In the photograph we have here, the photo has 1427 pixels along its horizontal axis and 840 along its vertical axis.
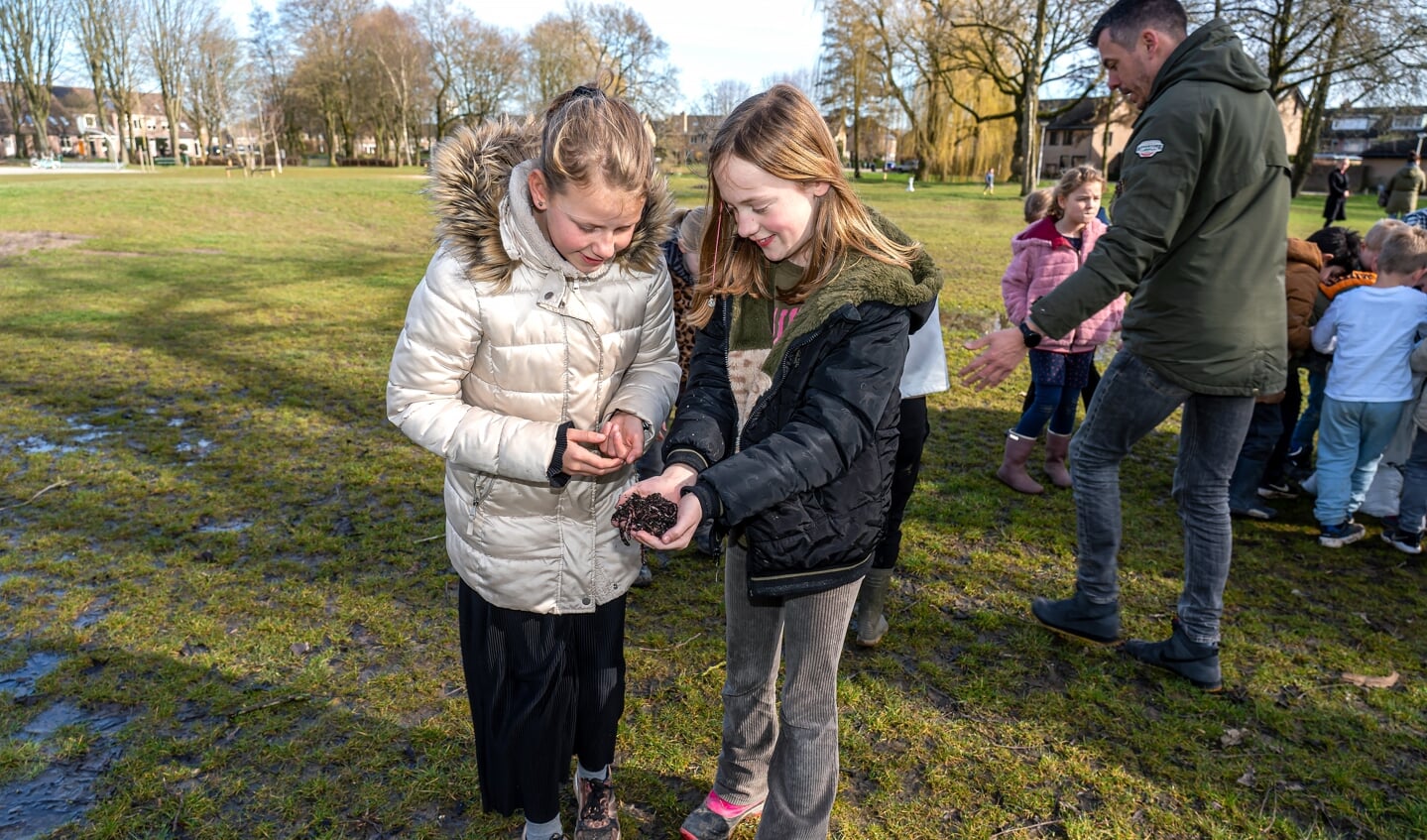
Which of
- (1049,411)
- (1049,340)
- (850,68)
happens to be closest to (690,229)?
(1049,340)

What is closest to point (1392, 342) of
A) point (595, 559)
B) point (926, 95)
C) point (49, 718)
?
point (595, 559)

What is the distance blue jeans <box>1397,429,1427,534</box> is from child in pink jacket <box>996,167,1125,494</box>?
5.47 ft

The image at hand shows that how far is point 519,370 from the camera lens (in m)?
2.19

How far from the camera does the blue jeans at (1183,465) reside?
10.5 feet

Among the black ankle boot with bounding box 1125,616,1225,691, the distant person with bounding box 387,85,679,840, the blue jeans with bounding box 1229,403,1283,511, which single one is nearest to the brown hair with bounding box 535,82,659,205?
the distant person with bounding box 387,85,679,840

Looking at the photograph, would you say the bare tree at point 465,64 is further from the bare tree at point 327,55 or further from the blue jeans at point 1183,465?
the blue jeans at point 1183,465

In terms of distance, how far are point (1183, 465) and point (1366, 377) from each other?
208 centimetres

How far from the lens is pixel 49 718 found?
306cm

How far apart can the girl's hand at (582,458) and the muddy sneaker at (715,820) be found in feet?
3.84

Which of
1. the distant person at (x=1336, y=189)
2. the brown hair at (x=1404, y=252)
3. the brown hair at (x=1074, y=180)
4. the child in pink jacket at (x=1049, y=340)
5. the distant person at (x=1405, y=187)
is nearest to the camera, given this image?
the brown hair at (x=1404, y=252)

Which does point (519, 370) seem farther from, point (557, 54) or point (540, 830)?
point (557, 54)

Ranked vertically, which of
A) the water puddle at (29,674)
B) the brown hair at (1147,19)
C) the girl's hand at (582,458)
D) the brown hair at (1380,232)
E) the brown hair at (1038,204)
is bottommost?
the water puddle at (29,674)

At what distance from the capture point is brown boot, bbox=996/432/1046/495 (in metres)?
5.37

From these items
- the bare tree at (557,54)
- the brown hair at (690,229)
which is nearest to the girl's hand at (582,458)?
the brown hair at (690,229)
